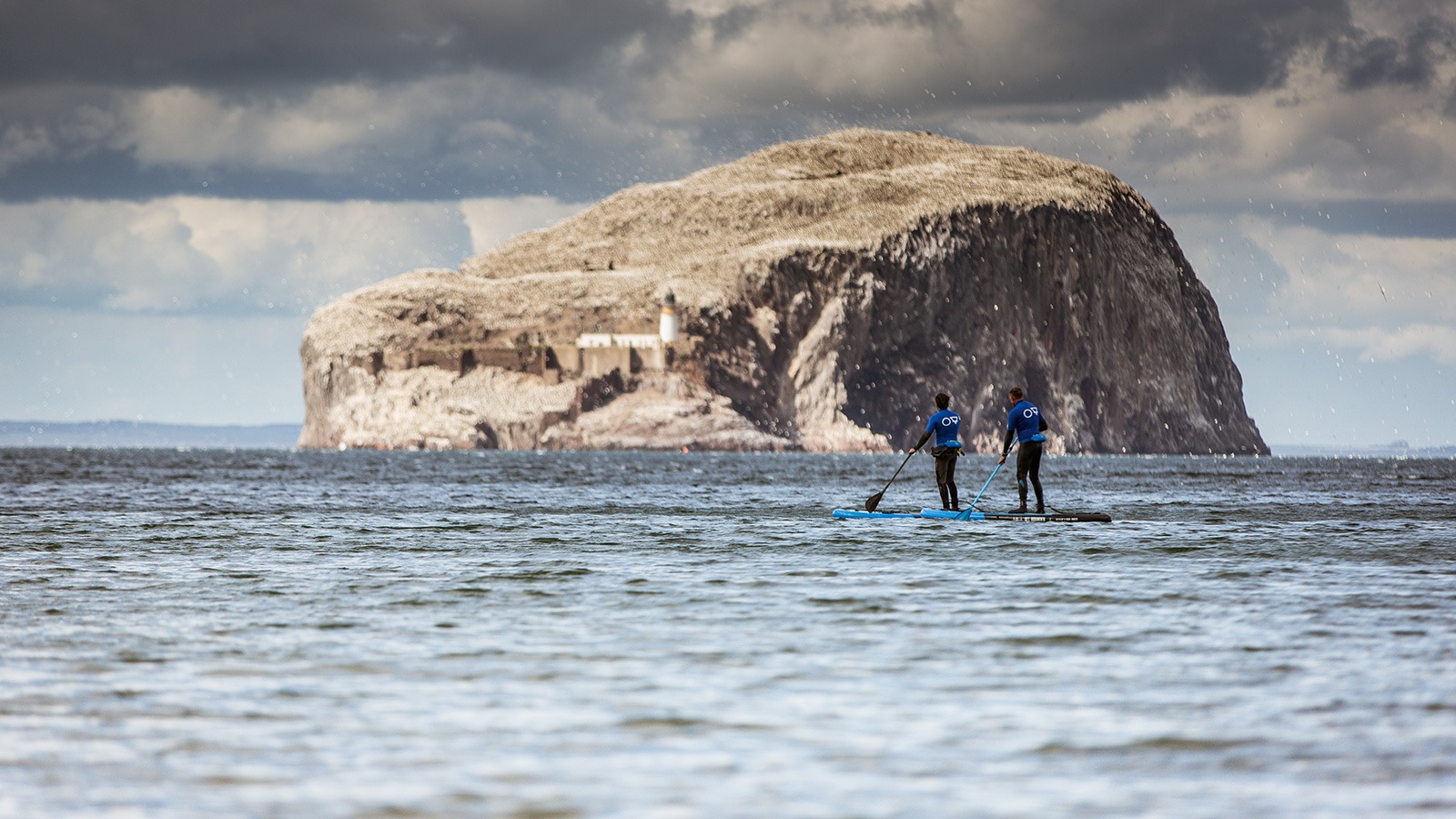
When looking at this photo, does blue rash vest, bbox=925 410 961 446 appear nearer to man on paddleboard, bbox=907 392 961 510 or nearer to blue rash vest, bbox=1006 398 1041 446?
man on paddleboard, bbox=907 392 961 510

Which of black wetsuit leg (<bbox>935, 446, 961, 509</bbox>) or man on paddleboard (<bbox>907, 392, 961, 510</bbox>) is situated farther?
black wetsuit leg (<bbox>935, 446, 961, 509</bbox>)

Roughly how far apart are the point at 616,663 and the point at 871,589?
602 centimetres

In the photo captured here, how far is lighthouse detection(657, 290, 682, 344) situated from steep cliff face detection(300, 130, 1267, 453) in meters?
1.44

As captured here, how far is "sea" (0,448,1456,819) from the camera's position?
7500mm

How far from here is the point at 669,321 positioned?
16738 cm

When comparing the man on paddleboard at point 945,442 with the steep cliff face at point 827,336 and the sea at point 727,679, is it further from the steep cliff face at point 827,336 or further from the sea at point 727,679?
the steep cliff face at point 827,336

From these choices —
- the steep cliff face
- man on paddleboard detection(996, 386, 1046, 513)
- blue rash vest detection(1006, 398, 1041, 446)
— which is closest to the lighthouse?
the steep cliff face

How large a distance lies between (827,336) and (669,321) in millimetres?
16591

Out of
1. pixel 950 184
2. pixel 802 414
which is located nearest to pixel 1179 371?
pixel 950 184

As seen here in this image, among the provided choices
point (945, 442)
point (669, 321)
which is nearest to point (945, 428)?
point (945, 442)

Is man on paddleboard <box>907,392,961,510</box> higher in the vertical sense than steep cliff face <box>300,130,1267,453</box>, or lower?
lower

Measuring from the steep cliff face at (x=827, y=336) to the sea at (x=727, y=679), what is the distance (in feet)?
454

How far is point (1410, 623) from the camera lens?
14148 mm

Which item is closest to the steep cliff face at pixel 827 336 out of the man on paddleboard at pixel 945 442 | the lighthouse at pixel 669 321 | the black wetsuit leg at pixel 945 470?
the lighthouse at pixel 669 321
